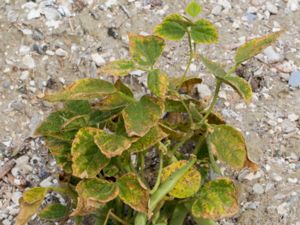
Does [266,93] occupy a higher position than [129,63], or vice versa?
[129,63]

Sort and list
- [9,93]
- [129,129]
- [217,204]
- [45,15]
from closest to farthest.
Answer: [129,129] → [217,204] → [9,93] → [45,15]

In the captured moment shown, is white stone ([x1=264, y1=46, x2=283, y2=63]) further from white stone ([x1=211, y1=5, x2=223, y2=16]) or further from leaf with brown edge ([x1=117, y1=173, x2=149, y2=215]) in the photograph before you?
leaf with brown edge ([x1=117, y1=173, x2=149, y2=215])

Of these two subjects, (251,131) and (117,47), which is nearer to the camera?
(251,131)

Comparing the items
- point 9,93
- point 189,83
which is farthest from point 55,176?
point 189,83

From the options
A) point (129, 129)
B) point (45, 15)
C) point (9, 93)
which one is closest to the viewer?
point (129, 129)

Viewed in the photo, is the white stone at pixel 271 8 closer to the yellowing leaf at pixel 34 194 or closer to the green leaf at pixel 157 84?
the green leaf at pixel 157 84

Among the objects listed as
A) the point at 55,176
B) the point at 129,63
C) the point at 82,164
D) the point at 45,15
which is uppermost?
the point at 129,63

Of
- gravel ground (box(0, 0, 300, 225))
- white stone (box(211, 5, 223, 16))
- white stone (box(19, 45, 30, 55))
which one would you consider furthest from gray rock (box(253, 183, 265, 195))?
white stone (box(19, 45, 30, 55))

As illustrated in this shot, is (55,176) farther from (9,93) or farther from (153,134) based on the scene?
(153,134)
